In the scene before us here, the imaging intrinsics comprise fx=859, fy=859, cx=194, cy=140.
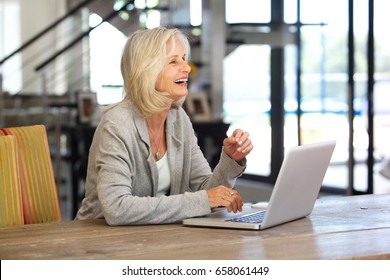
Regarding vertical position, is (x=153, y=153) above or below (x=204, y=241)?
above

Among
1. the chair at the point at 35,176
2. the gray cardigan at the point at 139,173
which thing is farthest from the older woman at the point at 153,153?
the chair at the point at 35,176

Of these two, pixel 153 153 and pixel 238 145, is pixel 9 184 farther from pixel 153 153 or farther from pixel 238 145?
pixel 238 145

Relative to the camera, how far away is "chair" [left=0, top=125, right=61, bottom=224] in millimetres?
2676

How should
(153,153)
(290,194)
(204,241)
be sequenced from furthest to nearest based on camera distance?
(153,153) < (290,194) < (204,241)

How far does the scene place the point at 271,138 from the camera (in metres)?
7.89

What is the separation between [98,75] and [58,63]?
2009mm

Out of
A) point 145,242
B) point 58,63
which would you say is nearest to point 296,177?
point 145,242

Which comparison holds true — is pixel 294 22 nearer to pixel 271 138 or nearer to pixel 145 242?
pixel 271 138

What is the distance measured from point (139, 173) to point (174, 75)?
31cm

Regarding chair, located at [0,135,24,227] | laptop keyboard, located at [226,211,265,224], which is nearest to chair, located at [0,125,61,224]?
chair, located at [0,135,24,227]

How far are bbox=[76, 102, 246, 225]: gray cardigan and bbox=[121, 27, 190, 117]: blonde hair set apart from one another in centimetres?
6

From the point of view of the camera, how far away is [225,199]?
2357 millimetres

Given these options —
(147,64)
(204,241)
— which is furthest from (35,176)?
(204,241)

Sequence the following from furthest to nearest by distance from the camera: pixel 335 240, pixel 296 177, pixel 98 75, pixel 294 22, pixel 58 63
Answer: pixel 58 63, pixel 98 75, pixel 294 22, pixel 296 177, pixel 335 240
